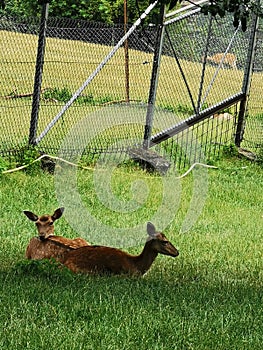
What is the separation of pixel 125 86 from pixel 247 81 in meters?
2.62

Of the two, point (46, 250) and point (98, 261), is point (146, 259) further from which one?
point (46, 250)

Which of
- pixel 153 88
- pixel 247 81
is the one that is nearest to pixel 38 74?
pixel 153 88

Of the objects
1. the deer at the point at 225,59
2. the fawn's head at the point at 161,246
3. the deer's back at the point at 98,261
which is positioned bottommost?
the deer's back at the point at 98,261

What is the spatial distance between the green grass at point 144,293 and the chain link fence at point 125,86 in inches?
82.3

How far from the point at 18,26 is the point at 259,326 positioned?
7.01 m

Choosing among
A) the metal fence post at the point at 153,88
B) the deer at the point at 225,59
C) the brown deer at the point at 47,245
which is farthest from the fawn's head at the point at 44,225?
the deer at the point at 225,59

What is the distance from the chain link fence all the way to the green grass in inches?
82.3

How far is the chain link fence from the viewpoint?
12023 millimetres

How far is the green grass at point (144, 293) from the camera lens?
207 inches

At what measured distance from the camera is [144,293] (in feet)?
20.9

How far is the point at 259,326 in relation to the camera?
574 cm

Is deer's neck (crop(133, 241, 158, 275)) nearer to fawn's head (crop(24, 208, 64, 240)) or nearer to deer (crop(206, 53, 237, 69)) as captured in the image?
fawn's head (crop(24, 208, 64, 240))

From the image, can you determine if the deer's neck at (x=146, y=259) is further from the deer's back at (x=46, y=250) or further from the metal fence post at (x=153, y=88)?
the metal fence post at (x=153, y=88)

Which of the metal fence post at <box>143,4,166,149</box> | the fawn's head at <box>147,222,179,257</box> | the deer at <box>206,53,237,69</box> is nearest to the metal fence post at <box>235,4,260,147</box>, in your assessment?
the deer at <box>206,53,237,69</box>
